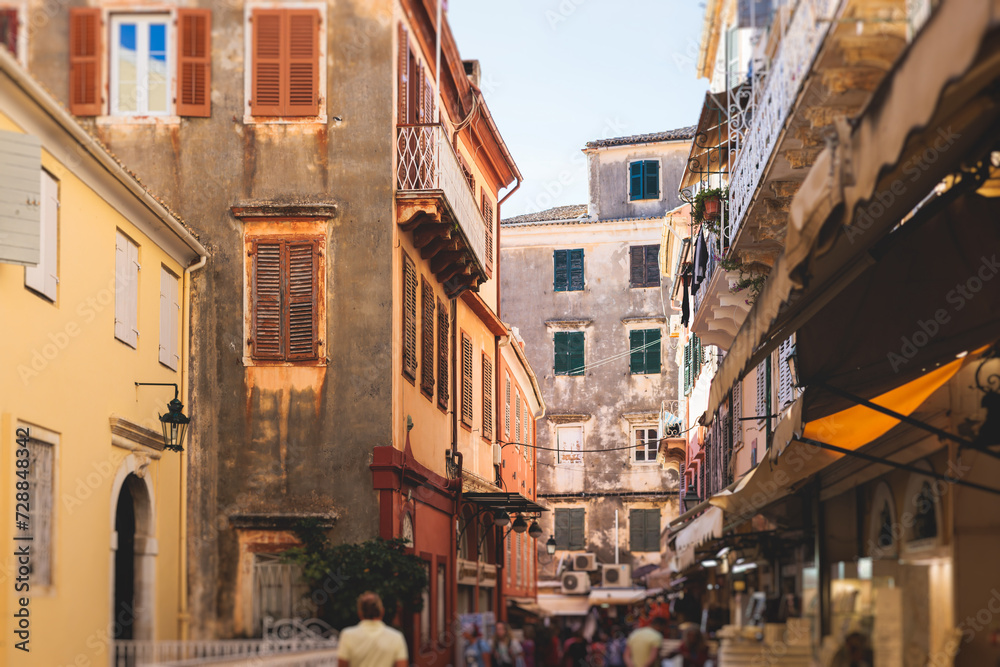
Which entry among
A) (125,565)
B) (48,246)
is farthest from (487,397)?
(48,246)

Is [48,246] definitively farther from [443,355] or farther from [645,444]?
[645,444]

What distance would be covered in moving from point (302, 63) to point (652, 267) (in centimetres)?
3127

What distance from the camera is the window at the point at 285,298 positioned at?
17703 mm

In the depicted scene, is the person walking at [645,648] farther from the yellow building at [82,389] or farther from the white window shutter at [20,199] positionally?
the white window shutter at [20,199]

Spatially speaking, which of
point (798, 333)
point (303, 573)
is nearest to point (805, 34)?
point (798, 333)

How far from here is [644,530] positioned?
46.4m

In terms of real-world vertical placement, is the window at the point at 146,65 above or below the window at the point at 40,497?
above

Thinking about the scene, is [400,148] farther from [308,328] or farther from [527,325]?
[527,325]

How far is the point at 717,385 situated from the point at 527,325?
124 feet

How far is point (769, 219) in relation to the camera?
15.5 metres

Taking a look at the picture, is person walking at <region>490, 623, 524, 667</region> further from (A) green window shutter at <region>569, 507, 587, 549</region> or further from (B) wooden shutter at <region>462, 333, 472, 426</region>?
(A) green window shutter at <region>569, 507, 587, 549</region>

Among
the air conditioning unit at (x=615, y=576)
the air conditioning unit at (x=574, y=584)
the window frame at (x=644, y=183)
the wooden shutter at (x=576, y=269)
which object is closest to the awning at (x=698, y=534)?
the air conditioning unit at (x=574, y=584)

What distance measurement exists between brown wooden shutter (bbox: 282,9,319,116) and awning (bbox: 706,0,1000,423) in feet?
29.8

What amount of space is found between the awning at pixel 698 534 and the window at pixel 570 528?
77.4 feet
